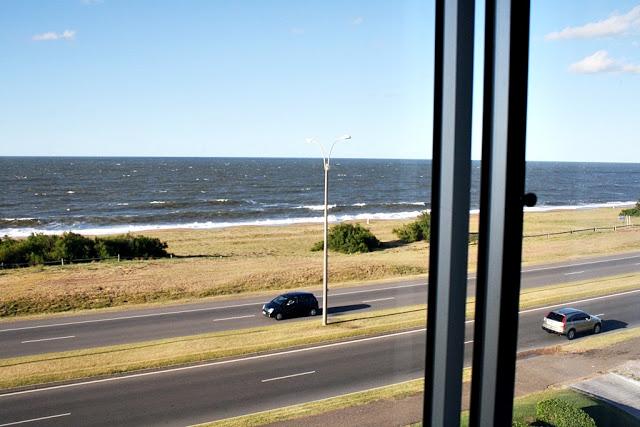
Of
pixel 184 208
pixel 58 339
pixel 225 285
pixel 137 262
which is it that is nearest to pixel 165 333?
pixel 58 339

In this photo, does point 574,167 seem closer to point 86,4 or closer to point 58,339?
point 86,4

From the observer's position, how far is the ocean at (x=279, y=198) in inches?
45.8

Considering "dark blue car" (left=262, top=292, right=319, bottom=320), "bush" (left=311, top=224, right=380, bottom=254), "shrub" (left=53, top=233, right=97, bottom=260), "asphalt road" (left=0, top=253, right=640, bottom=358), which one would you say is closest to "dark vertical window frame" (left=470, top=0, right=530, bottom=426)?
"asphalt road" (left=0, top=253, right=640, bottom=358)

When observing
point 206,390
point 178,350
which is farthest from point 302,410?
point 178,350

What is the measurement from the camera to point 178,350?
167 inches

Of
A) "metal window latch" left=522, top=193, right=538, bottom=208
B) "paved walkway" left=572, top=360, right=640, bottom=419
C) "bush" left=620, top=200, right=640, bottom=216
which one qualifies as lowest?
"paved walkway" left=572, top=360, right=640, bottom=419

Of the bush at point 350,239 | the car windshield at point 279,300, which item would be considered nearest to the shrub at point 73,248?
the car windshield at point 279,300

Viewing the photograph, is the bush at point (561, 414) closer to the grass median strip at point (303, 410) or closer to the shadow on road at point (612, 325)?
the shadow on road at point (612, 325)

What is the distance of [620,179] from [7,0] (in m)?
1.63

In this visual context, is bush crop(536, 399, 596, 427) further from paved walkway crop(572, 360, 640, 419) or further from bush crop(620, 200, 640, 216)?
bush crop(620, 200, 640, 216)

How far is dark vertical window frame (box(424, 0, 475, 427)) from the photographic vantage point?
3.43 feet

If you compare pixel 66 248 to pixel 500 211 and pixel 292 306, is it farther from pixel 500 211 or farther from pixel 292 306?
pixel 500 211

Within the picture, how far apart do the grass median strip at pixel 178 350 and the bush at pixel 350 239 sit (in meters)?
2.13

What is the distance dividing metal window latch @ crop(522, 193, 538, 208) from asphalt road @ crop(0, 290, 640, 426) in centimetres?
156
